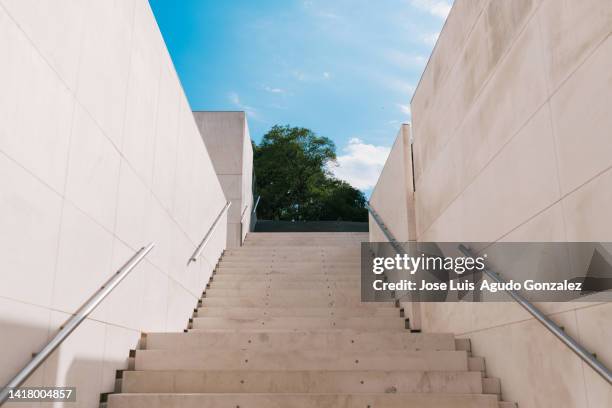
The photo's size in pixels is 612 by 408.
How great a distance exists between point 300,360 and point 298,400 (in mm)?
611

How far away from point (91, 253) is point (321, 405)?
1560 millimetres

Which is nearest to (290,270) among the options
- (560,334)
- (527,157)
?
(527,157)

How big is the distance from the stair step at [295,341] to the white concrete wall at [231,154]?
19.6 ft

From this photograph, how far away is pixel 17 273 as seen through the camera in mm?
→ 2127

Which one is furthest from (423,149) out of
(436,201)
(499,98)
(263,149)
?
(263,149)

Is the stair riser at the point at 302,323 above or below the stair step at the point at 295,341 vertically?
above

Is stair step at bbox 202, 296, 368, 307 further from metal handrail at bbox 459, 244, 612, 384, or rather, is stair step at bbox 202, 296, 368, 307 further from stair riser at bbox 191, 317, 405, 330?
metal handrail at bbox 459, 244, 612, 384

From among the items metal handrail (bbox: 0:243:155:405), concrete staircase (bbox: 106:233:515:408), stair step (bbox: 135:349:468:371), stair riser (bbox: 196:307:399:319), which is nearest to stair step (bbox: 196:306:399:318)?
stair riser (bbox: 196:307:399:319)

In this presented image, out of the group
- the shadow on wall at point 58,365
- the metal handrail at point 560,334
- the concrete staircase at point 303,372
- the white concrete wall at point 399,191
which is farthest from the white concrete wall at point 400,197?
the shadow on wall at point 58,365

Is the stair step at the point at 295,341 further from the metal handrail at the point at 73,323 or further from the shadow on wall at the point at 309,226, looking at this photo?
the shadow on wall at the point at 309,226

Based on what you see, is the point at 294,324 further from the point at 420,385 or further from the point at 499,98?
the point at 499,98

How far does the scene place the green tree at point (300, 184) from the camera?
17.1 meters

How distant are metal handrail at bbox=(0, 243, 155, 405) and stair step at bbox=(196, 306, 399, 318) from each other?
6.40 ft

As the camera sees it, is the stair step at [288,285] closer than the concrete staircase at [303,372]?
No
